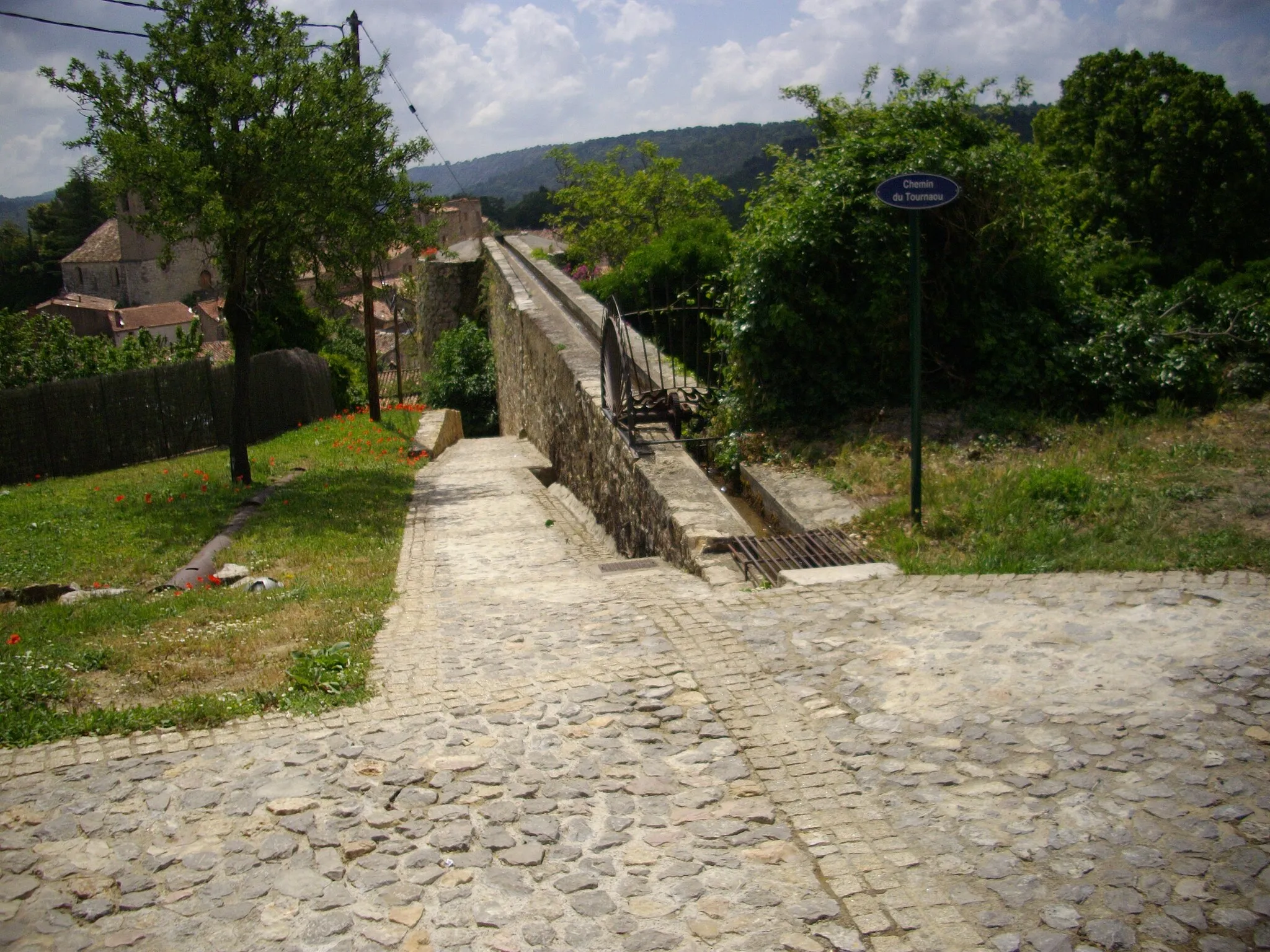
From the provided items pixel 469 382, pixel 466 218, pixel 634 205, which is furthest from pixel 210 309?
pixel 634 205

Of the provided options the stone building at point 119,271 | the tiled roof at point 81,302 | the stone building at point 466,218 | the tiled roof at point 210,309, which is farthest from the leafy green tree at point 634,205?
the stone building at point 466,218

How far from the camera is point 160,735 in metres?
4.18

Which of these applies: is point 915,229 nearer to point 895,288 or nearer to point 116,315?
point 895,288

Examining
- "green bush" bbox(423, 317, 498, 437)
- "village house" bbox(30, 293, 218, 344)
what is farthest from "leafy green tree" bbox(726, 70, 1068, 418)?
"village house" bbox(30, 293, 218, 344)

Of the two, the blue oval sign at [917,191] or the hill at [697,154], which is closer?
the blue oval sign at [917,191]

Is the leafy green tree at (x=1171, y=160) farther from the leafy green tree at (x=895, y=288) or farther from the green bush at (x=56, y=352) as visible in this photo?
the green bush at (x=56, y=352)

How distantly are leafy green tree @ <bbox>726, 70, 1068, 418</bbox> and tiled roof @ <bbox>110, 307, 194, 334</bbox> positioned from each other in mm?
45758

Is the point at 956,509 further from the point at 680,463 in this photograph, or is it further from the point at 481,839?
the point at 481,839

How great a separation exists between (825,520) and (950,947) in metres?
4.25

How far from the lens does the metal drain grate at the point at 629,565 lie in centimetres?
711

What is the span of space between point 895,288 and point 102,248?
194 ft

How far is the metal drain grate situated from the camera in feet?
23.3

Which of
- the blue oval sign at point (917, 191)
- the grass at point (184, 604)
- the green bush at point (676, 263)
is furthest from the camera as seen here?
the green bush at point (676, 263)

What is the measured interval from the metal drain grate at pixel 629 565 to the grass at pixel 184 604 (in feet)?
5.12
